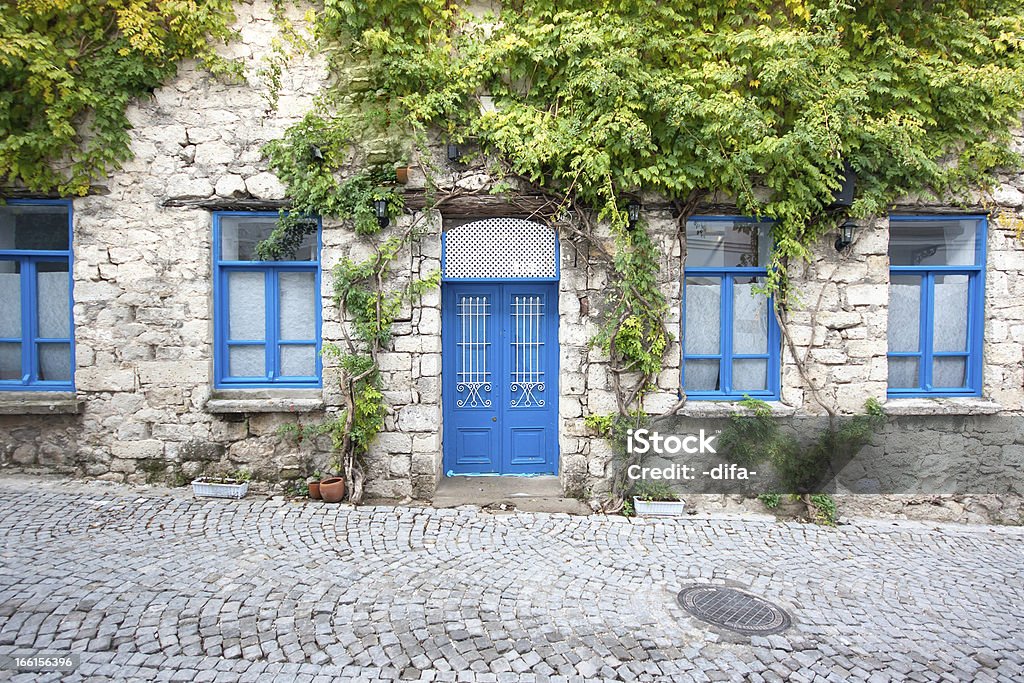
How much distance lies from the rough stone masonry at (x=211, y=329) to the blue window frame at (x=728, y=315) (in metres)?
0.26

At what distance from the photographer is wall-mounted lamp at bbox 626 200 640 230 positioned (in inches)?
208

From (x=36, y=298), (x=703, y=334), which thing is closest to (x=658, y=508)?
(x=703, y=334)

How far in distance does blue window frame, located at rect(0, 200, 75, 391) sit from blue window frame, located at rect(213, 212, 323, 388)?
1.51 meters

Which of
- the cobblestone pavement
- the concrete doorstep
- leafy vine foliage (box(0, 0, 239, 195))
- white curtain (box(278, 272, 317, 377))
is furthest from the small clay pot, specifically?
leafy vine foliage (box(0, 0, 239, 195))

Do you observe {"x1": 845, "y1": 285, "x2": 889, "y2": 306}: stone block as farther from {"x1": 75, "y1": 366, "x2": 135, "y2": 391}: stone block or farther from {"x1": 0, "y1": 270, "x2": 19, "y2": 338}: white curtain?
{"x1": 0, "y1": 270, "x2": 19, "y2": 338}: white curtain

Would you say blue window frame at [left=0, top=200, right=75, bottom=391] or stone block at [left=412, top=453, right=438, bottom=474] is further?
blue window frame at [left=0, top=200, right=75, bottom=391]

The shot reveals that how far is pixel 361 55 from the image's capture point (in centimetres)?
524

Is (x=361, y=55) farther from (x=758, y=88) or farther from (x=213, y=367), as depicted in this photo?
(x=758, y=88)

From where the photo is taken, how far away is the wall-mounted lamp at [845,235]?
529 cm

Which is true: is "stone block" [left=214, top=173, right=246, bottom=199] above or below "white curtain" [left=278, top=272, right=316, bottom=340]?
above

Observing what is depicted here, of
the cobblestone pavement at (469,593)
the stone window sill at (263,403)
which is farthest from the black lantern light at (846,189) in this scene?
the stone window sill at (263,403)

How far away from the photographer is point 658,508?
17.3 ft

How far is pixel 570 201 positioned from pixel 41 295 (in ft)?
17.9

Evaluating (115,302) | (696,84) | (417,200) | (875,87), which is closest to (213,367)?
(115,302)
